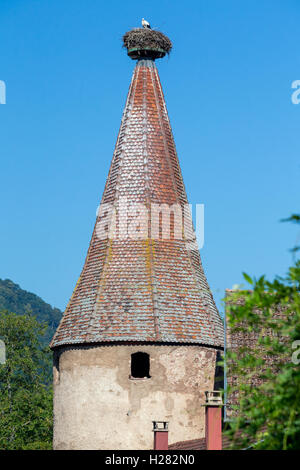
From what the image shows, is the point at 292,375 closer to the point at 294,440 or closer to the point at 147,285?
the point at 294,440

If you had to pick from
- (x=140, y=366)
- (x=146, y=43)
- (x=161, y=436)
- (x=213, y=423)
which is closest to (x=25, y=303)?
(x=146, y=43)

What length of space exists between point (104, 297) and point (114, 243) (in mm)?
1771

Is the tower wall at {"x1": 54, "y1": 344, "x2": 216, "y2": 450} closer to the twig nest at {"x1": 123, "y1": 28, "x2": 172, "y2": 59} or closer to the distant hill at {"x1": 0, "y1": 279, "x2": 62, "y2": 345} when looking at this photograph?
the twig nest at {"x1": 123, "y1": 28, "x2": 172, "y2": 59}

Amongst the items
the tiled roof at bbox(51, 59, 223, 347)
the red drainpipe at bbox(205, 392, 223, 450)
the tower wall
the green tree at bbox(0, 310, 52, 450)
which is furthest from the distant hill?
the red drainpipe at bbox(205, 392, 223, 450)

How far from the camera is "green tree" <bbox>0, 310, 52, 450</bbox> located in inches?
1737

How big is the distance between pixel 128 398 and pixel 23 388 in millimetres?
21449

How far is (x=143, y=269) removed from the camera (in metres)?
27.7

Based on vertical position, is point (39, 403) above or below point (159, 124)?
below

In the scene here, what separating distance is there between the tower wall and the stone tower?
25mm

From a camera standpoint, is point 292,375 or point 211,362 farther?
point 211,362

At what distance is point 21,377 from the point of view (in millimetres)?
47594

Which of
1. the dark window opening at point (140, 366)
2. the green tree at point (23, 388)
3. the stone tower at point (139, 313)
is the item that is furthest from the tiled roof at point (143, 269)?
the green tree at point (23, 388)
